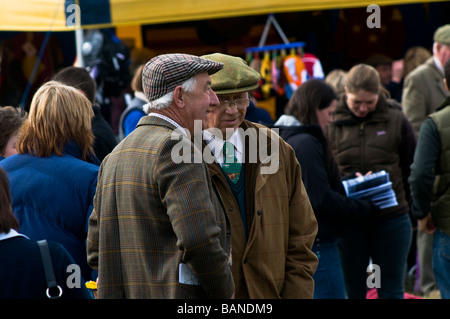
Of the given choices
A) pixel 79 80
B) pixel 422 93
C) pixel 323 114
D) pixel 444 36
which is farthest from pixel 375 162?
pixel 79 80

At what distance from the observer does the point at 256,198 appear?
2.86 m

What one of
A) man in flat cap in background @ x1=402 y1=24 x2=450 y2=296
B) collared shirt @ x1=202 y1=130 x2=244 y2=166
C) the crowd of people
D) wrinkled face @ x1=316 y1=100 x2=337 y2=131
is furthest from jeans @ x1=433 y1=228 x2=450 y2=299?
collared shirt @ x1=202 y1=130 x2=244 y2=166

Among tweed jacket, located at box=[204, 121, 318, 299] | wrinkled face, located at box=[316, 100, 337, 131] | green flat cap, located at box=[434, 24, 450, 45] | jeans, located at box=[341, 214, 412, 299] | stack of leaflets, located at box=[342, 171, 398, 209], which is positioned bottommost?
jeans, located at box=[341, 214, 412, 299]

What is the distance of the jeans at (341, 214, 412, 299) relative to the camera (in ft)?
16.1

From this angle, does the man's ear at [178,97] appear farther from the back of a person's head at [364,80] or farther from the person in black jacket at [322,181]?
the back of a person's head at [364,80]

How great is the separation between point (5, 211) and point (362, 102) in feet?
10.0

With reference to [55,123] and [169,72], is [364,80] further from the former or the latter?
[169,72]

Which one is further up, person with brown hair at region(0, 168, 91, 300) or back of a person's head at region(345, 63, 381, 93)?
back of a person's head at region(345, 63, 381, 93)

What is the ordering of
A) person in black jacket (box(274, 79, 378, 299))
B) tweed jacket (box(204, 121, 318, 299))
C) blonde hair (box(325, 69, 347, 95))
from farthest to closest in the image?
1. blonde hair (box(325, 69, 347, 95))
2. person in black jacket (box(274, 79, 378, 299))
3. tweed jacket (box(204, 121, 318, 299))

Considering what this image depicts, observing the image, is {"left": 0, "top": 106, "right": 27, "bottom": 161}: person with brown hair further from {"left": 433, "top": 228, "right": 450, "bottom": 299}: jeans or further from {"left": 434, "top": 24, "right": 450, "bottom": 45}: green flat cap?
{"left": 434, "top": 24, "right": 450, "bottom": 45}: green flat cap

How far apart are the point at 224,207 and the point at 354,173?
2.32 meters

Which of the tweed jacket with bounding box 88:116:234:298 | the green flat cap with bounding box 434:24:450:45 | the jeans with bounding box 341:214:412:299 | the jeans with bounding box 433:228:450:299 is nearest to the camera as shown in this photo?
the tweed jacket with bounding box 88:116:234:298

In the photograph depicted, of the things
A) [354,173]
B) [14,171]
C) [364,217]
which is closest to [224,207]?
[14,171]
